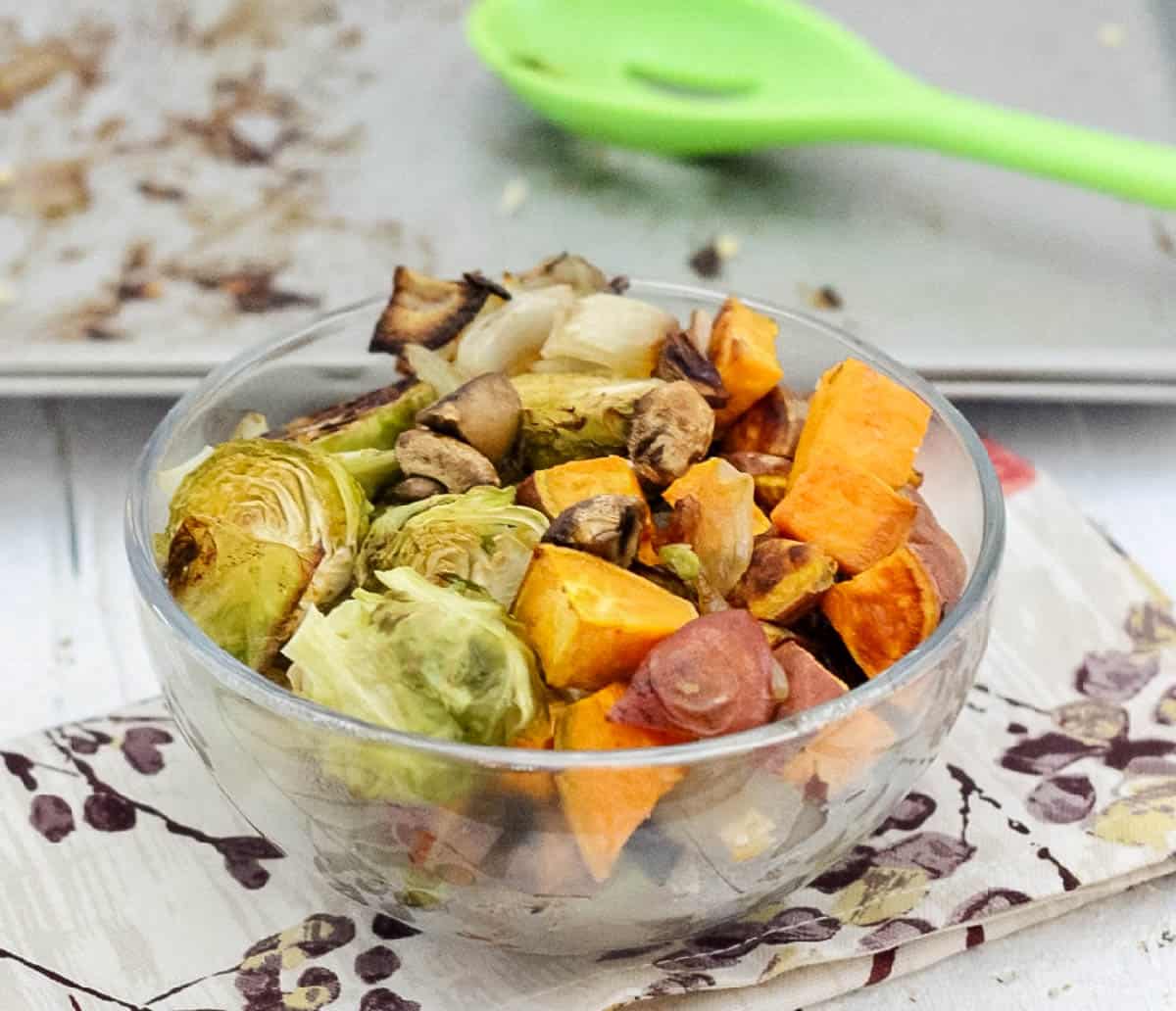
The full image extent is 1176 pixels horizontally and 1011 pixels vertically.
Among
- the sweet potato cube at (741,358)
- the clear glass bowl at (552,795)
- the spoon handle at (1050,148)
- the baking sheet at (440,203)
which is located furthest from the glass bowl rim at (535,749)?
the spoon handle at (1050,148)

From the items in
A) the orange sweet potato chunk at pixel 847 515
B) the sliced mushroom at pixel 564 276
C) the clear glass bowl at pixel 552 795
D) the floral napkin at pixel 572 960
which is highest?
the sliced mushroom at pixel 564 276

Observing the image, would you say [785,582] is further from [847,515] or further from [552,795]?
[552,795]

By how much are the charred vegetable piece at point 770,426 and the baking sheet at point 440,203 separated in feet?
1.47

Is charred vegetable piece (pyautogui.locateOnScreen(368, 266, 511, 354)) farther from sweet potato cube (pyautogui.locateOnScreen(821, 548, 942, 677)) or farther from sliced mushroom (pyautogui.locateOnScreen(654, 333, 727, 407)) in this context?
sweet potato cube (pyautogui.locateOnScreen(821, 548, 942, 677))

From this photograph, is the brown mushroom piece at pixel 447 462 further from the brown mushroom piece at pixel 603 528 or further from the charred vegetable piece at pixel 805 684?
the charred vegetable piece at pixel 805 684

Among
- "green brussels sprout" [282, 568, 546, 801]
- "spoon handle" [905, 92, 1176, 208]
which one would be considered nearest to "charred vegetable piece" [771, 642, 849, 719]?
"green brussels sprout" [282, 568, 546, 801]

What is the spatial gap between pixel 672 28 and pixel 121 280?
769 millimetres

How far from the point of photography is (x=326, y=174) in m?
1.86

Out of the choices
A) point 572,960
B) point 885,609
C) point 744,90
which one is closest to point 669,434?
point 885,609

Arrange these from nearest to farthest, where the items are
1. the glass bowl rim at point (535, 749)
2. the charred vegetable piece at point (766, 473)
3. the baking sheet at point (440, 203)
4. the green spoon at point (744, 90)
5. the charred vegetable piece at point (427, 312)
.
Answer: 1. the glass bowl rim at point (535, 749)
2. the charred vegetable piece at point (766, 473)
3. the charred vegetable piece at point (427, 312)
4. the baking sheet at point (440, 203)
5. the green spoon at point (744, 90)

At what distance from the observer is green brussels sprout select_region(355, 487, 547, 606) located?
0.90m

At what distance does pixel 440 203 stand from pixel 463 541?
98cm

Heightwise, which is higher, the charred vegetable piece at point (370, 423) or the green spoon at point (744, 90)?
the charred vegetable piece at point (370, 423)

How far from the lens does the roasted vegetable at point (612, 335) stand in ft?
3.46
